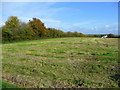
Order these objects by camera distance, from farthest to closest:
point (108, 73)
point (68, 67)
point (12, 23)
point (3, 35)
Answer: point (12, 23), point (3, 35), point (68, 67), point (108, 73)

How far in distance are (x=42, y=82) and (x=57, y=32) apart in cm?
3258

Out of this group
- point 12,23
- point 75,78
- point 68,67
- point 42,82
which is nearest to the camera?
point 42,82

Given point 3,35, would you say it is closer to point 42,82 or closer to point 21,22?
point 21,22

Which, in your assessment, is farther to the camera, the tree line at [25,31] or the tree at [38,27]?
the tree at [38,27]

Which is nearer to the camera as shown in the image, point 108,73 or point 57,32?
point 108,73

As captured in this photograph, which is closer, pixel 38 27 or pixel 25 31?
pixel 25 31

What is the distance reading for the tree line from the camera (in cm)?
2767

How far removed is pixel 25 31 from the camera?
29.4m

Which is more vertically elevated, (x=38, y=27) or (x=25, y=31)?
(x=38, y=27)

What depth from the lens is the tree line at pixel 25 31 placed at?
27.7 metres

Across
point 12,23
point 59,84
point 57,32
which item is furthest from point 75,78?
point 57,32

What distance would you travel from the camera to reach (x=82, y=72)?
18.1 feet

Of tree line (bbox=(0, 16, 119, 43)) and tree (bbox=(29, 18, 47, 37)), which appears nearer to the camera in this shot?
tree line (bbox=(0, 16, 119, 43))

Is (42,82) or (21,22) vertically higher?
(21,22)
